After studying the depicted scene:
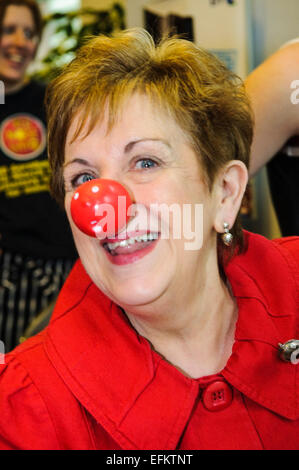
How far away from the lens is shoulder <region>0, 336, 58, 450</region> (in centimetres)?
124

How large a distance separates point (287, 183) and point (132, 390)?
941 millimetres

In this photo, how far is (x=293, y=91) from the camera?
1.77m

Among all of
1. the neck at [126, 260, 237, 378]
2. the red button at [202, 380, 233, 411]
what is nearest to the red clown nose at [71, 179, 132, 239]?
the neck at [126, 260, 237, 378]

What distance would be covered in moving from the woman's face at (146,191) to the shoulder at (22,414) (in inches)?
10.9

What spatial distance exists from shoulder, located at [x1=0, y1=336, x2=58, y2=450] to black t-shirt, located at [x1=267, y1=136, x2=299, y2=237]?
40.3 inches

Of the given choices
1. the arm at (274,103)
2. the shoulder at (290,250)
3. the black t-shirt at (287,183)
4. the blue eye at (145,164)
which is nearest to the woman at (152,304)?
the blue eye at (145,164)

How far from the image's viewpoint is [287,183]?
1.94 meters

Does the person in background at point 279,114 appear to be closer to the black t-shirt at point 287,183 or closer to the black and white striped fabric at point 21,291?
the black t-shirt at point 287,183

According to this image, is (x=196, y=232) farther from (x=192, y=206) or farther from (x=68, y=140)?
(x=68, y=140)

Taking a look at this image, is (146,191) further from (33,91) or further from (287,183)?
(33,91)

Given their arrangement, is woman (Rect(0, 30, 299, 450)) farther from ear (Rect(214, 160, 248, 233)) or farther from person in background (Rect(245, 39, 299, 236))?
person in background (Rect(245, 39, 299, 236))

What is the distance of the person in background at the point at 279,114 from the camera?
5.81ft

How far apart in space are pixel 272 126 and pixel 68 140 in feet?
2.33
